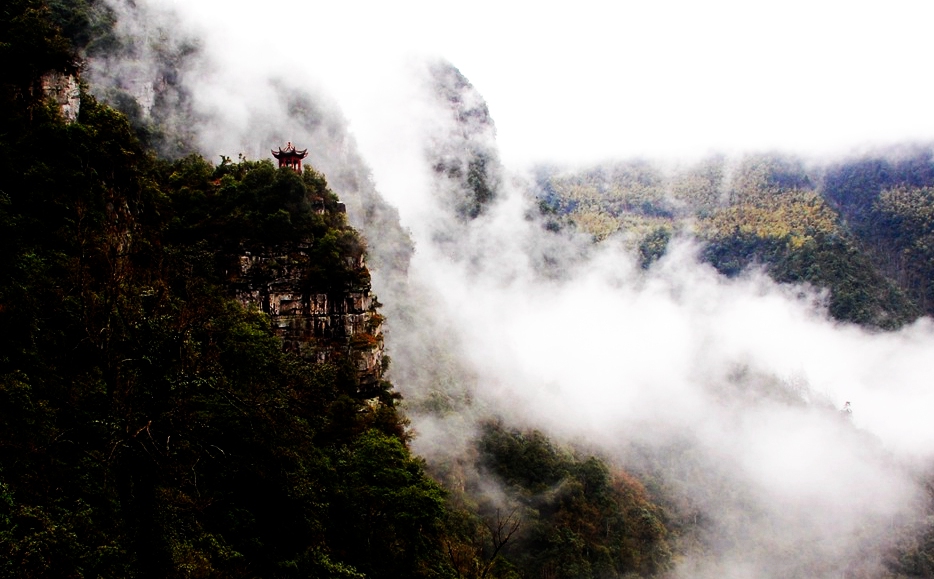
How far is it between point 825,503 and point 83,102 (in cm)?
9115

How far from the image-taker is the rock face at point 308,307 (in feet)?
85.5

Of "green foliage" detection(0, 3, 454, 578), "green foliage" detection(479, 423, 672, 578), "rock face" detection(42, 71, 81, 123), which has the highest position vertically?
"rock face" detection(42, 71, 81, 123)

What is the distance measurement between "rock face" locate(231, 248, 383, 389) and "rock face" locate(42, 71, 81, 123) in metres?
8.81

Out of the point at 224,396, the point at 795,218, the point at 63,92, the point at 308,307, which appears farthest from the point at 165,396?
the point at 795,218

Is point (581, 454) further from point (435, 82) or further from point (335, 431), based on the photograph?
point (435, 82)

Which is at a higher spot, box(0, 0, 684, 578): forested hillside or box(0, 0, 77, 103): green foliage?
box(0, 0, 77, 103): green foliage

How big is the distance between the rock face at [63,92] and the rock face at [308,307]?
8806mm

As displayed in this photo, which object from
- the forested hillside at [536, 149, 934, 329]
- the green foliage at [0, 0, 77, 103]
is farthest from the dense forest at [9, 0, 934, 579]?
the forested hillside at [536, 149, 934, 329]

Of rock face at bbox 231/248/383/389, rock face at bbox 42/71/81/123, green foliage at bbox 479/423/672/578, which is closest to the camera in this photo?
rock face at bbox 42/71/81/123

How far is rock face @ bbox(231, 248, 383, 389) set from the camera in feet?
85.5

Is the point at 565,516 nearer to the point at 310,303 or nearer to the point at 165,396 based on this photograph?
the point at 310,303

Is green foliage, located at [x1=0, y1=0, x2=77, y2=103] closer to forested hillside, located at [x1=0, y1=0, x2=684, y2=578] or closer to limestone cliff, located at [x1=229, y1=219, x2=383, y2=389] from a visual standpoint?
forested hillside, located at [x1=0, y1=0, x2=684, y2=578]

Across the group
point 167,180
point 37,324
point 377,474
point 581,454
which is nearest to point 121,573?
point 37,324

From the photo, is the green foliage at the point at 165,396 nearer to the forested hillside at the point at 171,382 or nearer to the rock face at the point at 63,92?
the forested hillside at the point at 171,382
